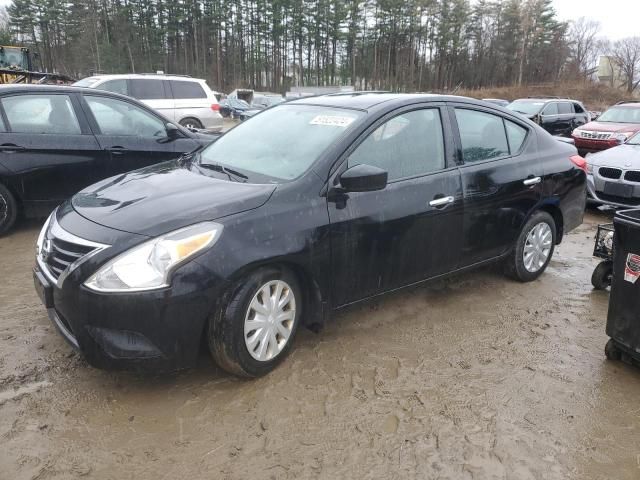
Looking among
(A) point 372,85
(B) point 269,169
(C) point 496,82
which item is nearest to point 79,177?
(B) point 269,169

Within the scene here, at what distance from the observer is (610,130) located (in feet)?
39.2

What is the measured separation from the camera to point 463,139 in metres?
3.89

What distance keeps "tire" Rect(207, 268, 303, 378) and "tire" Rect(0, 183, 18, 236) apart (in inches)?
153

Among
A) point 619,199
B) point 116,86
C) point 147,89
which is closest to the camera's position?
point 619,199

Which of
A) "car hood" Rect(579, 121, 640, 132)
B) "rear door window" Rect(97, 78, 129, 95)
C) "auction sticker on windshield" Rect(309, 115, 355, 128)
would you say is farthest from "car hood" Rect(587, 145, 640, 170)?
"rear door window" Rect(97, 78, 129, 95)

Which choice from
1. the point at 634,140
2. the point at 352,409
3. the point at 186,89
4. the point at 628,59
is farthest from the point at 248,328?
the point at 628,59

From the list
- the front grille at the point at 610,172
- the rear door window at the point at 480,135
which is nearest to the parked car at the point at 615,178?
the front grille at the point at 610,172

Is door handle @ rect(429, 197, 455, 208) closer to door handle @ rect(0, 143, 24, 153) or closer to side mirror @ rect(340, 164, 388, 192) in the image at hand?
side mirror @ rect(340, 164, 388, 192)

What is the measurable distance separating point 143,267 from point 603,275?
3953 millimetres

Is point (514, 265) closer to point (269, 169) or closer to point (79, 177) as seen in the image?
point (269, 169)

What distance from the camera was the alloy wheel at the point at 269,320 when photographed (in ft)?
9.28

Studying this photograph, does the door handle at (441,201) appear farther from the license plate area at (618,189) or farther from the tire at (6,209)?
the license plate area at (618,189)

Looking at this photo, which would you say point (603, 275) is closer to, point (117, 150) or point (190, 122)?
point (117, 150)

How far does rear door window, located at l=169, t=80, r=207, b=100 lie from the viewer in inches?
492
